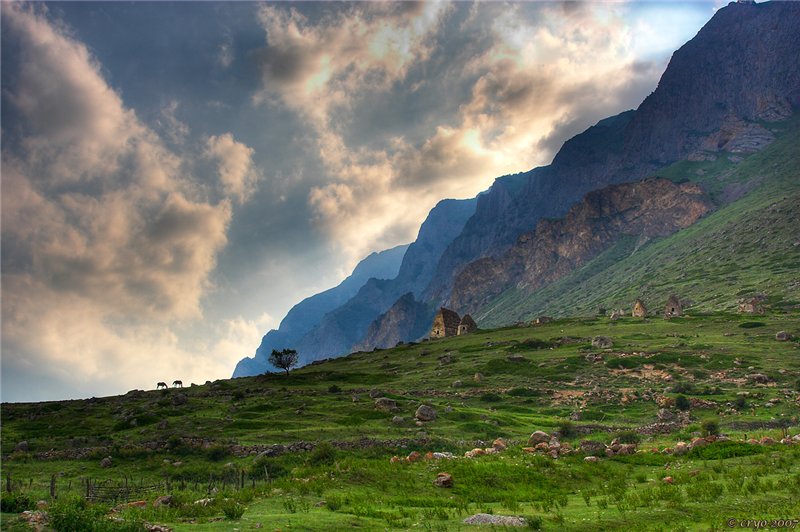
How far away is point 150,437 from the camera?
1939 inches

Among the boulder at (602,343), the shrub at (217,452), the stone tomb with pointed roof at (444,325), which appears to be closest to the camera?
the shrub at (217,452)

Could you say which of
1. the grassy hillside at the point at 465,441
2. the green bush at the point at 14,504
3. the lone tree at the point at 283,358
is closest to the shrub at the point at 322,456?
the grassy hillside at the point at 465,441

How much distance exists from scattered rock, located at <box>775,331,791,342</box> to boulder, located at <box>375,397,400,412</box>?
61909mm

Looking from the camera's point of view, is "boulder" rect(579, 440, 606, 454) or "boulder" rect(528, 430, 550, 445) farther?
"boulder" rect(528, 430, 550, 445)

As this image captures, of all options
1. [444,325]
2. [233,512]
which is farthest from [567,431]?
[444,325]

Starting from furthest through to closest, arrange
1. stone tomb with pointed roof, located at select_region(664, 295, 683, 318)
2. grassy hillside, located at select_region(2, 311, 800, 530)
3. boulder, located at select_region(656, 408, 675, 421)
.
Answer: stone tomb with pointed roof, located at select_region(664, 295, 683, 318) < boulder, located at select_region(656, 408, 675, 421) < grassy hillside, located at select_region(2, 311, 800, 530)

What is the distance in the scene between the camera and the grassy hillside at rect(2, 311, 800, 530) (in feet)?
60.1

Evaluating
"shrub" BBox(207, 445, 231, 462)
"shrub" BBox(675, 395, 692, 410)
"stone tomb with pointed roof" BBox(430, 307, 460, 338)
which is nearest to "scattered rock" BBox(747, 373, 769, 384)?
"shrub" BBox(675, 395, 692, 410)

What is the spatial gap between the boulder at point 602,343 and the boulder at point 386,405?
4614cm

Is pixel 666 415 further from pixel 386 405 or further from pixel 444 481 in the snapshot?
pixel 444 481

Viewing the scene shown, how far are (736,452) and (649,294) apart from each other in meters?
182

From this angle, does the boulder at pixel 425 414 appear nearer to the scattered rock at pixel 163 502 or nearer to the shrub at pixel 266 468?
the shrub at pixel 266 468

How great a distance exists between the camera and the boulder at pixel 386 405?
182ft

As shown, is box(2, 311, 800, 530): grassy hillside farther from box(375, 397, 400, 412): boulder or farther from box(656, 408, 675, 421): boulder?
box(375, 397, 400, 412): boulder
